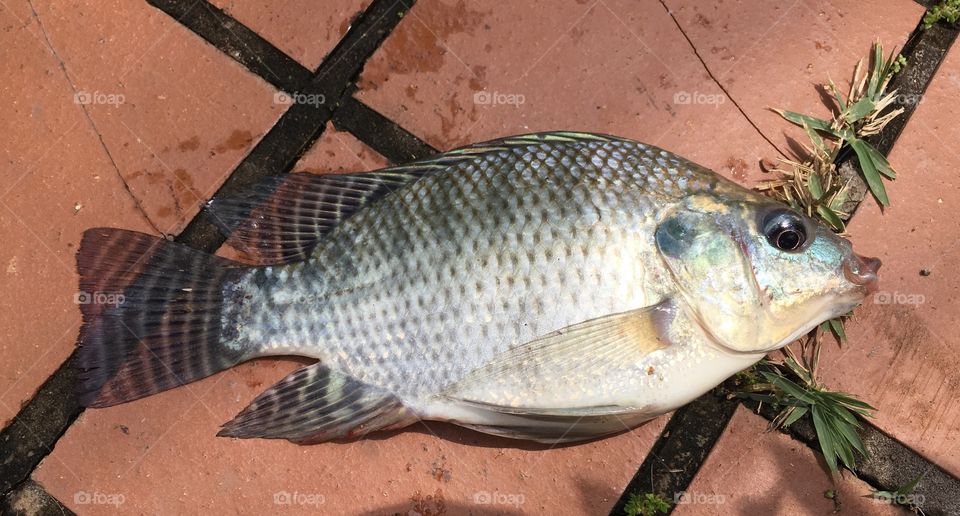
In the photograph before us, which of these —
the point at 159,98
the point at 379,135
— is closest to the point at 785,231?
the point at 379,135

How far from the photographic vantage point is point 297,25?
2.25 metres

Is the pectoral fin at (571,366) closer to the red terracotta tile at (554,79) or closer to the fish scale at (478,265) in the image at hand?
the fish scale at (478,265)

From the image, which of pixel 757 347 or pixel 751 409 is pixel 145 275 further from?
pixel 751 409

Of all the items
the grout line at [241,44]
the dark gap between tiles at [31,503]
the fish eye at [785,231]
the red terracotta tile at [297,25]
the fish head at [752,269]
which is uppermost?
the fish eye at [785,231]

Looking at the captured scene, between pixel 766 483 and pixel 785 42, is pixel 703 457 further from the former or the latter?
pixel 785 42

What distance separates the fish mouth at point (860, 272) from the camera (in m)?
1.81

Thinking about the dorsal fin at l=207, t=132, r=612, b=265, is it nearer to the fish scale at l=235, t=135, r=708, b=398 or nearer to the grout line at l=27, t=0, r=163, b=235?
the fish scale at l=235, t=135, r=708, b=398

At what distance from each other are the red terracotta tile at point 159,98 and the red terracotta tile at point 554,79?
0.44m

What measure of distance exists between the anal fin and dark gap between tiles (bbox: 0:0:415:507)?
0.53m

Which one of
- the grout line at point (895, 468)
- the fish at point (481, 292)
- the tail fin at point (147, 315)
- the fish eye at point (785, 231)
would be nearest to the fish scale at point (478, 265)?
the fish at point (481, 292)

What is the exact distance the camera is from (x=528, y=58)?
2.27m

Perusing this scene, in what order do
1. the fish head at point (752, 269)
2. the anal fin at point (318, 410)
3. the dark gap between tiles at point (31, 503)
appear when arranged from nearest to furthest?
the fish head at point (752, 269) → the anal fin at point (318, 410) → the dark gap between tiles at point (31, 503)

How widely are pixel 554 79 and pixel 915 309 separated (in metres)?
1.36

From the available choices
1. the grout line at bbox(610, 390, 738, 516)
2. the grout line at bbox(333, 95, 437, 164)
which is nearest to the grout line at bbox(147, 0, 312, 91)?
the grout line at bbox(333, 95, 437, 164)
